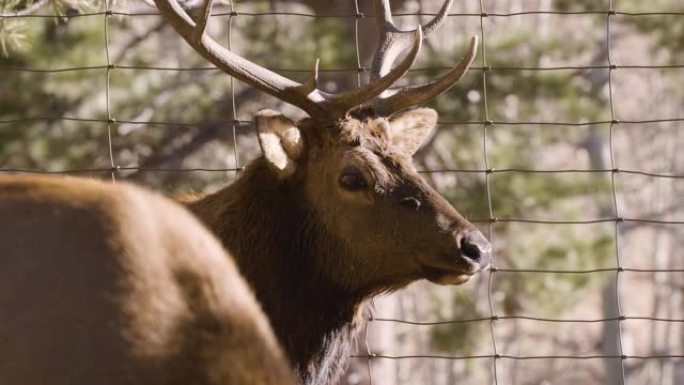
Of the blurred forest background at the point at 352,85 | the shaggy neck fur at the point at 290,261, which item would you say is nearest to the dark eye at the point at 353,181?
the shaggy neck fur at the point at 290,261

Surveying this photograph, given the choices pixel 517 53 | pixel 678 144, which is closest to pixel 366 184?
pixel 517 53

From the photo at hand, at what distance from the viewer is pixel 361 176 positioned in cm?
502

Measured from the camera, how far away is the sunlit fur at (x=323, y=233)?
4992 millimetres

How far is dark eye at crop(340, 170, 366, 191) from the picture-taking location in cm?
501

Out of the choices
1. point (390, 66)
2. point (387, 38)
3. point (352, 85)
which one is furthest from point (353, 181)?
point (352, 85)

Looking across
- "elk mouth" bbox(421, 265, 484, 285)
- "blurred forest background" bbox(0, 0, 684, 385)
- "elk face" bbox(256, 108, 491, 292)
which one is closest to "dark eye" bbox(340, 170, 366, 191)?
"elk face" bbox(256, 108, 491, 292)

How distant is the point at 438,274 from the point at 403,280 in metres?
0.20

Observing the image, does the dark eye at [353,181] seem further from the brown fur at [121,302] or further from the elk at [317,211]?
the brown fur at [121,302]

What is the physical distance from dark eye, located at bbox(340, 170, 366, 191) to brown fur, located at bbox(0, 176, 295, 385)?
2899 millimetres

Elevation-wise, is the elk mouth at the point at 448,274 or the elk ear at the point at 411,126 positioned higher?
the elk ear at the point at 411,126

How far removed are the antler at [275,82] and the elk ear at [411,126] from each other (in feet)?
1.27

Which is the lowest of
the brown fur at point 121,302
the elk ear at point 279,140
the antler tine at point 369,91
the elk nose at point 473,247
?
the elk nose at point 473,247

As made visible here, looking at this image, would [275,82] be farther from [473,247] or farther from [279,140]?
[473,247]

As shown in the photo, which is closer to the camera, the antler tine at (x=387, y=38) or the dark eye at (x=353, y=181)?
the dark eye at (x=353, y=181)
